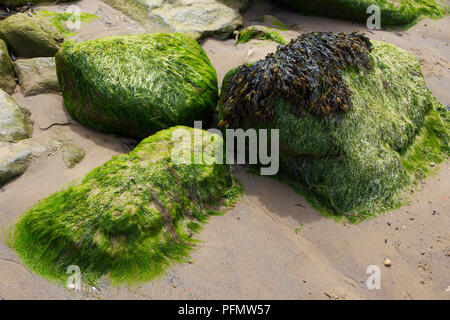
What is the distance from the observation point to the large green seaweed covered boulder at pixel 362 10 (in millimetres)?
7047

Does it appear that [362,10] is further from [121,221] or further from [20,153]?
[20,153]

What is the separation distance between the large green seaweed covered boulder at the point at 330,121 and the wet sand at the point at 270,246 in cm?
24

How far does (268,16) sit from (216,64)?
75.4 inches

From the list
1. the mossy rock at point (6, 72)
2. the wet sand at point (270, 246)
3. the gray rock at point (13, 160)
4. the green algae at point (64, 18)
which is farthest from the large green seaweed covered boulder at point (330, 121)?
the green algae at point (64, 18)

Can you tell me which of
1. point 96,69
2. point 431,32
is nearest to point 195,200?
point 96,69

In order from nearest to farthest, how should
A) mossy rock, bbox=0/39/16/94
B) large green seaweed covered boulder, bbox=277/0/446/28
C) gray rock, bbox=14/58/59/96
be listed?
1. mossy rock, bbox=0/39/16/94
2. gray rock, bbox=14/58/59/96
3. large green seaweed covered boulder, bbox=277/0/446/28

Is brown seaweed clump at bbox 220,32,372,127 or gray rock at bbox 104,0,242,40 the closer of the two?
brown seaweed clump at bbox 220,32,372,127

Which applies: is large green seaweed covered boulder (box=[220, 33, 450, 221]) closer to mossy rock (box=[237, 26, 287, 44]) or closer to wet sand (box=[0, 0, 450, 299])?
wet sand (box=[0, 0, 450, 299])

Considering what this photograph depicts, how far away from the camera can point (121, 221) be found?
10.7 ft

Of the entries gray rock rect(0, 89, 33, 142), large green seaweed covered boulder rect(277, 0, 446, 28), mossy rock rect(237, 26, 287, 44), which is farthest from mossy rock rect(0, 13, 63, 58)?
large green seaweed covered boulder rect(277, 0, 446, 28)

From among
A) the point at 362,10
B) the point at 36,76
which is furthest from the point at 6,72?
the point at 362,10

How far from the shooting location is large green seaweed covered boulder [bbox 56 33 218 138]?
172 inches

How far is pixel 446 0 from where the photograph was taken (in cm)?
791

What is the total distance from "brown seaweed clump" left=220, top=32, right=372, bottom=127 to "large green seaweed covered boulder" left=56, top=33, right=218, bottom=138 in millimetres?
478
